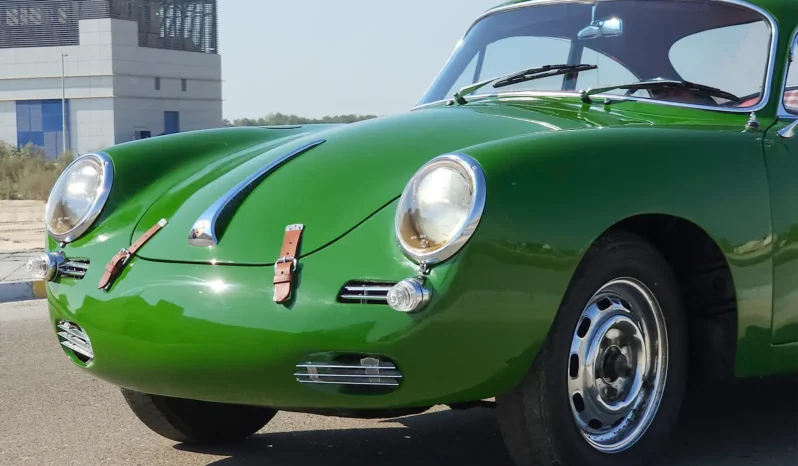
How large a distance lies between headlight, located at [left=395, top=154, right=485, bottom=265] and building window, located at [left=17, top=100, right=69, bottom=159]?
71.7 meters

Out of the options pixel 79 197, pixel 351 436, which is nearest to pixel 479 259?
pixel 351 436

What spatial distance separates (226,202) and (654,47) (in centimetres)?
176

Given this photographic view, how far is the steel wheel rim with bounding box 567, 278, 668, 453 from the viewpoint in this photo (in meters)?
3.29

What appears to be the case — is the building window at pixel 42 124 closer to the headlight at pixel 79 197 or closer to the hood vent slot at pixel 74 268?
the headlight at pixel 79 197

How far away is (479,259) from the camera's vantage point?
3.00 m

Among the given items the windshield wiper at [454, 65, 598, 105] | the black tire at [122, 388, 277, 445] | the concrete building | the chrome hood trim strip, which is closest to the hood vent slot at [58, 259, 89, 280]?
the chrome hood trim strip

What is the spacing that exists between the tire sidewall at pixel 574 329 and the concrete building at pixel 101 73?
226 ft

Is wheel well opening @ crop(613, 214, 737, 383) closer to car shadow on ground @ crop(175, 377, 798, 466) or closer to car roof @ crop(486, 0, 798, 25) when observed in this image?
car shadow on ground @ crop(175, 377, 798, 466)

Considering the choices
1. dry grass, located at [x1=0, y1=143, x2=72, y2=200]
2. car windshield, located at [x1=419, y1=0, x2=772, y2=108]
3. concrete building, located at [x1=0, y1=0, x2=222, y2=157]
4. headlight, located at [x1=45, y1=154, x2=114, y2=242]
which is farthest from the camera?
concrete building, located at [x1=0, y1=0, x2=222, y2=157]

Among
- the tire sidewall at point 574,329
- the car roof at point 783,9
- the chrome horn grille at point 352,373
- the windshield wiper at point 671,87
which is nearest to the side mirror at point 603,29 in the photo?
the windshield wiper at point 671,87

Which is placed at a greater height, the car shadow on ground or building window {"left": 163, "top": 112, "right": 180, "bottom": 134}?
the car shadow on ground

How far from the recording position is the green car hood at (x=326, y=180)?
3.36 metres

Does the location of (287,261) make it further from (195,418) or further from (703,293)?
(703,293)

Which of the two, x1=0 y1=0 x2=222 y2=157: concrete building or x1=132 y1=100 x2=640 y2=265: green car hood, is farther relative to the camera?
x1=0 y1=0 x2=222 y2=157: concrete building
